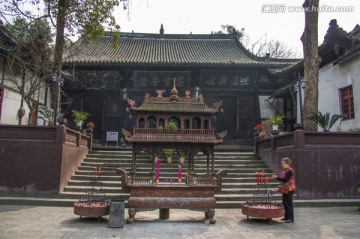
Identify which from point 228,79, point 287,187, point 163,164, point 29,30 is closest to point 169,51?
point 228,79

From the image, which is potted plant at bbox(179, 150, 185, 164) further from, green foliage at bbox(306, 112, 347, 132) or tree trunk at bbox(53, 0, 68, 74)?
tree trunk at bbox(53, 0, 68, 74)

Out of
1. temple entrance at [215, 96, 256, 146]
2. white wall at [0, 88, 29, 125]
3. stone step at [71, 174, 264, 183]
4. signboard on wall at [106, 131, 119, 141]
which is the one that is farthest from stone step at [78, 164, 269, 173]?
temple entrance at [215, 96, 256, 146]

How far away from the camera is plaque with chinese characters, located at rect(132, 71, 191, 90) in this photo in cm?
1745

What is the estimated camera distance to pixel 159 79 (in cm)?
1758

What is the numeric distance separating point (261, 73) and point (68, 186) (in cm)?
1236

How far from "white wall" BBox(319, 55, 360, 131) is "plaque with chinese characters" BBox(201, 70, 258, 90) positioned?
13.4 ft

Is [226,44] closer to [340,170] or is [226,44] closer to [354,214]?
[340,170]

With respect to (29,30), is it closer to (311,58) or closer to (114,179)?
(114,179)

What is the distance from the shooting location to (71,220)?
23.2ft

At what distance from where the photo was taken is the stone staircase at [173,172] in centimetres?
962

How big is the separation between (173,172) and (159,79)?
24.5 ft

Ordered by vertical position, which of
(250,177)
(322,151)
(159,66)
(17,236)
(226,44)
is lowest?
(17,236)

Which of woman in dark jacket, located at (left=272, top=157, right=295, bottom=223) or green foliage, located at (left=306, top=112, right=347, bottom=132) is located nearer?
woman in dark jacket, located at (left=272, top=157, right=295, bottom=223)

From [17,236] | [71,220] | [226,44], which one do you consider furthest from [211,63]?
[17,236]
